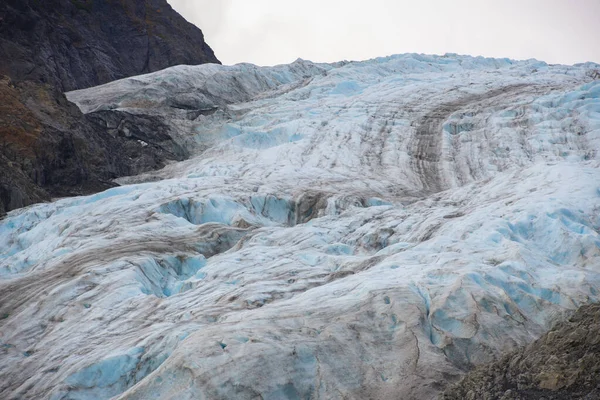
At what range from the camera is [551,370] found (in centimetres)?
747

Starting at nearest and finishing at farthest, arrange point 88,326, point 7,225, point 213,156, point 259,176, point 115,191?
point 88,326 → point 7,225 → point 115,191 → point 259,176 → point 213,156

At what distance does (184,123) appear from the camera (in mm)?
34562

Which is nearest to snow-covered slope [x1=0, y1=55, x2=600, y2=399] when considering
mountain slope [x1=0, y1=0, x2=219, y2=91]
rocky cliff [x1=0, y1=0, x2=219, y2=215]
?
rocky cliff [x1=0, y1=0, x2=219, y2=215]

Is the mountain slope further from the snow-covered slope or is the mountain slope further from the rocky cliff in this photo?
the snow-covered slope

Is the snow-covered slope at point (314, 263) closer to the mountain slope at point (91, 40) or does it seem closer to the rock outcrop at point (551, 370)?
the rock outcrop at point (551, 370)

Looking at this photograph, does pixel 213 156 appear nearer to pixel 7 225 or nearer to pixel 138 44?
pixel 7 225

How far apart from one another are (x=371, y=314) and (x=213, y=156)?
2032 centimetres

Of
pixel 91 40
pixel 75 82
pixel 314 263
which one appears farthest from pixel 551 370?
pixel 91 40

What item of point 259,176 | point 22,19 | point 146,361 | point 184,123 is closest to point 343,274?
point 146,361

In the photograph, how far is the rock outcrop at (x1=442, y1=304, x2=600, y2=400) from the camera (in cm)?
713

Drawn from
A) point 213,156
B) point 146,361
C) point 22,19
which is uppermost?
point 22,19

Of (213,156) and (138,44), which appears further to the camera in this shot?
(138,44)

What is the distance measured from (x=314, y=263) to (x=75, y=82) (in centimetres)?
3825

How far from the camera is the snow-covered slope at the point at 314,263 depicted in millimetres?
9984
